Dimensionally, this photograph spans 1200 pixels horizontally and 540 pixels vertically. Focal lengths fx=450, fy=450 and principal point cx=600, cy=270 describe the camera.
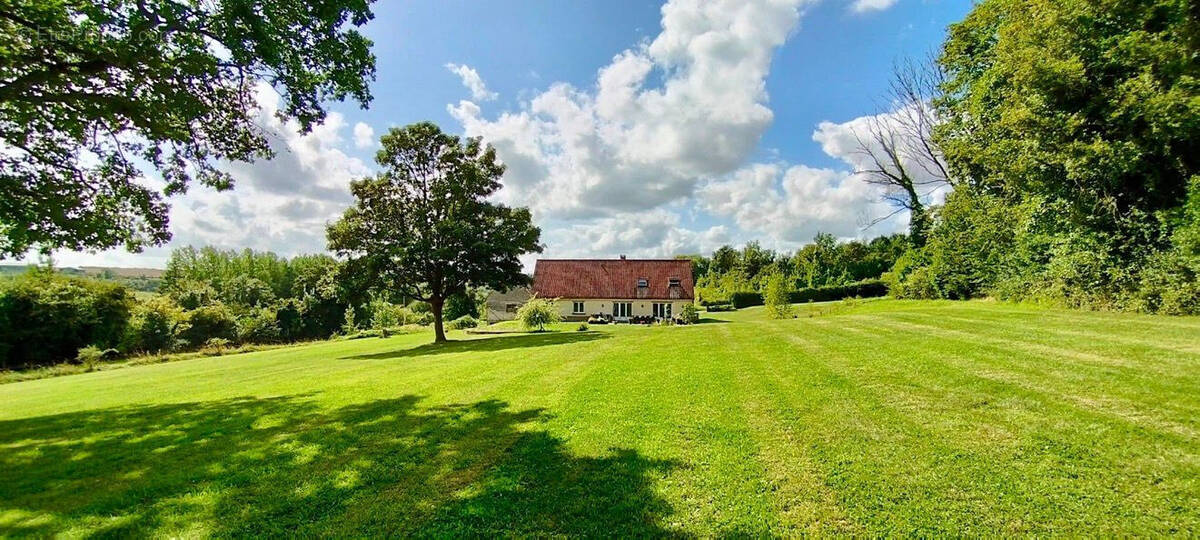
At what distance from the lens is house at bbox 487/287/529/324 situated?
152 ft

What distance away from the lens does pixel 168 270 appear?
56656mm

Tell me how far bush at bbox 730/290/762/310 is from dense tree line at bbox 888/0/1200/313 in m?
28.2

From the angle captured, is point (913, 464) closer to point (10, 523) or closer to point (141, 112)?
point (10, 523)

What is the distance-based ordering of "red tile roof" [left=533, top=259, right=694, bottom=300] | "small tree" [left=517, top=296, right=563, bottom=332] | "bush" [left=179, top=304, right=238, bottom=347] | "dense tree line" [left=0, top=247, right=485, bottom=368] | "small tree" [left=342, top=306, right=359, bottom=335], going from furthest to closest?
"red tile roof" [left=533, top=259, right=694, bottom=300], "small tree" [left=342, top=306, right=359, bottom=335], "bush" [left=179, top=304, right=238, bottom=347], "small tree" [left=517, top=296, right=563, bottom=332], "dense tree line" [left=0, top=247, right=485, bottom=368]

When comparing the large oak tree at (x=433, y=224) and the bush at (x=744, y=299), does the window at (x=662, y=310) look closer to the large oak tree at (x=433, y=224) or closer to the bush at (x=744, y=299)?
the bush at (x=744, y=299)

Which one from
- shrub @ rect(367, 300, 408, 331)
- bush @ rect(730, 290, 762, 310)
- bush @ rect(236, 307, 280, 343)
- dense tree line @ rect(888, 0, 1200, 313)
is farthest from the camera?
bush @ rect(730, 290, 762, 310)

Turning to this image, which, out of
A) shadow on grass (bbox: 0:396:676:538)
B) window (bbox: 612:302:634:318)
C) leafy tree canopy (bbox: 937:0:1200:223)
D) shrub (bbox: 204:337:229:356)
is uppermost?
leafy tree canopy (bbox: 937:0:1200:223)

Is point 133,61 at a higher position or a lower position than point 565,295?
higher

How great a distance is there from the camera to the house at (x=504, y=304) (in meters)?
46.2

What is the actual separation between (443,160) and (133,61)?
16246mm

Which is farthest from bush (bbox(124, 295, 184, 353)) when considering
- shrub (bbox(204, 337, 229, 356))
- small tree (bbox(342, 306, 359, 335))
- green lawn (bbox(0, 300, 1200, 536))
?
green lawn (bbox(0, 300, 1200, 536))

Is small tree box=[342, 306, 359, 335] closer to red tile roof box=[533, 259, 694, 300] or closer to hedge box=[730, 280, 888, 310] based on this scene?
red tile roof box=[533, 259, 694, 300]

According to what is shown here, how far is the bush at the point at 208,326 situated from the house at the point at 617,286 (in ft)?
79.0

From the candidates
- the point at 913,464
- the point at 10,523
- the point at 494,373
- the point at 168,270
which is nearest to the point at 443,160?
the point at 494,373
